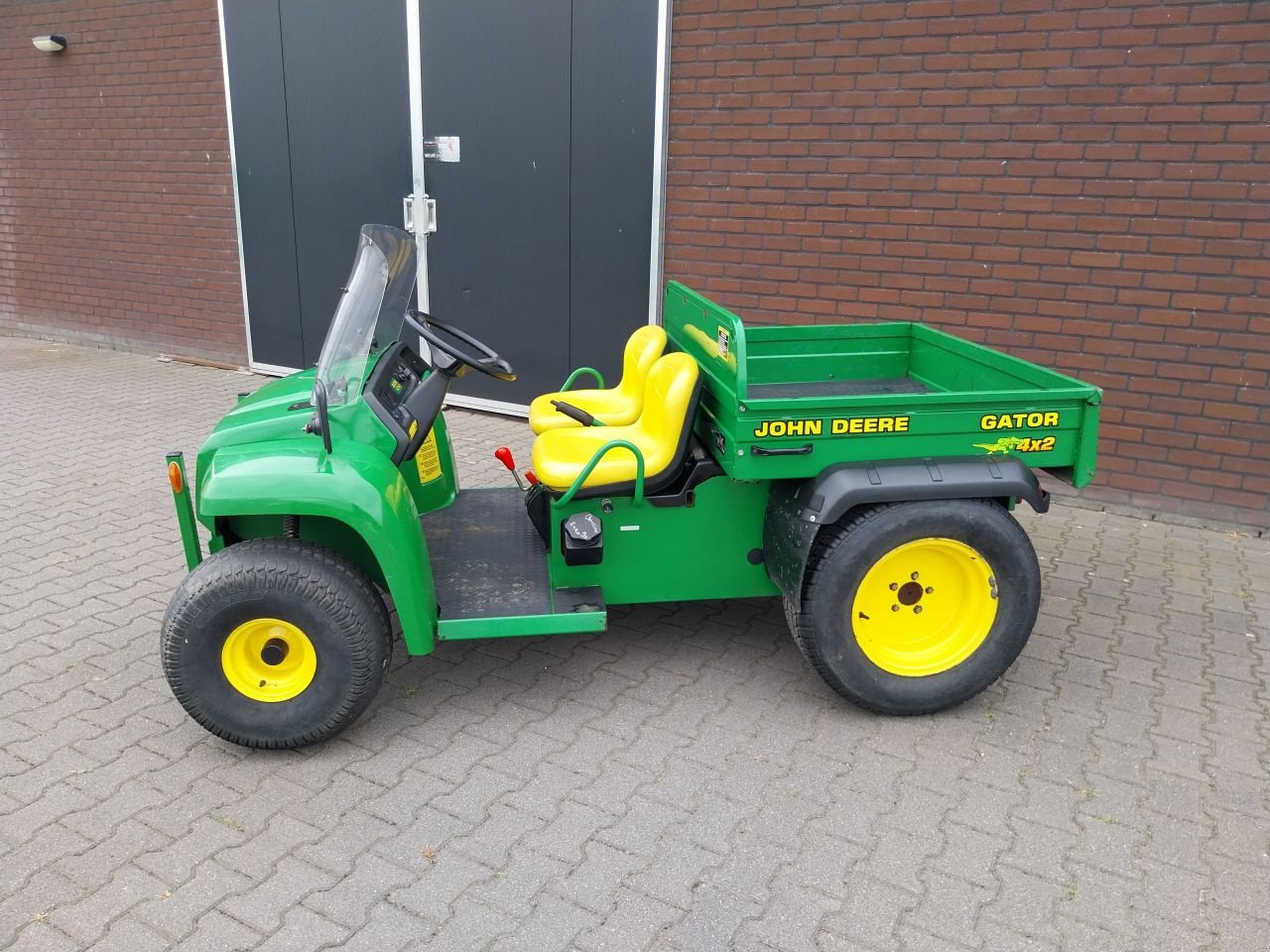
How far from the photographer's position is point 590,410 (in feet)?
14.4

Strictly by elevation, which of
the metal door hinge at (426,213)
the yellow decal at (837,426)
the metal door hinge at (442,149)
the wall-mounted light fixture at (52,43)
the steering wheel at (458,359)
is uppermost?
the wall-mounted light fixture at (52,43)

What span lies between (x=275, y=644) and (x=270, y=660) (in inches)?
2.1

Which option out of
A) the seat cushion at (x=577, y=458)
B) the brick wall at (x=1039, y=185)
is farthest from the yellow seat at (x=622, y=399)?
the brick wall at (x=1039, y=185)

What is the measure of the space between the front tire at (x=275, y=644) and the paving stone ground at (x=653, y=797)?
178 mm

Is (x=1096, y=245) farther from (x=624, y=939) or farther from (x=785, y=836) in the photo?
(x=624, y=939)

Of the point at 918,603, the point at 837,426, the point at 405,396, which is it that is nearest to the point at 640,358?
the point at 405,396

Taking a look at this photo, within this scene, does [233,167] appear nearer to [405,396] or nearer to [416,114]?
[416,114]

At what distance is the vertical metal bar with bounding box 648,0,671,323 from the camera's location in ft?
19.5

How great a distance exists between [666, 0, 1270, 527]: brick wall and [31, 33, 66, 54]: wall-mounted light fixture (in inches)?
229

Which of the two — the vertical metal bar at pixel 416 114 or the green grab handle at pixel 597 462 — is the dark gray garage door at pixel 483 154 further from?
the green grab handle at pixel 597 462

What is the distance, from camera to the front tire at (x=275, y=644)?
301cm

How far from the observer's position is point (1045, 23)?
498 centimetres

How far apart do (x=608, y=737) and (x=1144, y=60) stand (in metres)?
4.17

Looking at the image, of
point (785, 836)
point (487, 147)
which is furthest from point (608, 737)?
point (487, 147)
